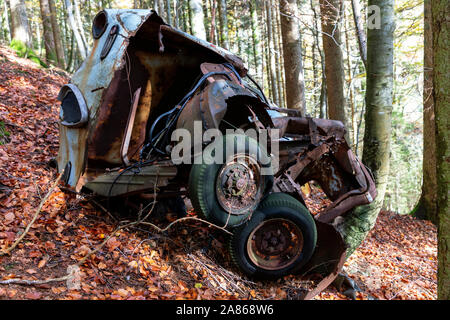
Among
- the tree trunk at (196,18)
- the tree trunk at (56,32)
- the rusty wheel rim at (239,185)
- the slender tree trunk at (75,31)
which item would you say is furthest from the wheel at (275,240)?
the tree trunk at (56,32)

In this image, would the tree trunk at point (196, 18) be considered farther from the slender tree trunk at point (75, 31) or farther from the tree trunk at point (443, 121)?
the slender tree trunk at point (75, 31)

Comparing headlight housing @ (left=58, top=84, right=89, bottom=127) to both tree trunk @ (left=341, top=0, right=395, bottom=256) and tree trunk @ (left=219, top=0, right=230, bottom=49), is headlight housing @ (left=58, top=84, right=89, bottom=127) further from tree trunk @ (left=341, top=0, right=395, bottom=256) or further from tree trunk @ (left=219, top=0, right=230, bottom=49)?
tree trunk @ (left=219, top=0, right=230, bottom=49)

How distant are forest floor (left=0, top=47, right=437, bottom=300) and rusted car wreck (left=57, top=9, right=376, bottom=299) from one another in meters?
0.37

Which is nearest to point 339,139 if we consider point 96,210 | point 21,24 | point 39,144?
point 96,210

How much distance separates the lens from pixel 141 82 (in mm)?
4457

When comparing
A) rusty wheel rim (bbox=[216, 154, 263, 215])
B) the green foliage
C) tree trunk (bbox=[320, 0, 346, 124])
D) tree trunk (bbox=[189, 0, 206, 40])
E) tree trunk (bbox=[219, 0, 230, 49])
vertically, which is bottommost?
rusty wheel rim (bbox=[216, 154, 263, 215])

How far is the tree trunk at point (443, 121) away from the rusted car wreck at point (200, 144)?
4.97 ft

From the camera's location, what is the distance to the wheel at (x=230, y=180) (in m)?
3.46

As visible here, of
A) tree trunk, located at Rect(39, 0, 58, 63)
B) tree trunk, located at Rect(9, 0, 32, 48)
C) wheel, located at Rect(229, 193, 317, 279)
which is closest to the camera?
wheel, located at Rect(229, 193, 317, 279)

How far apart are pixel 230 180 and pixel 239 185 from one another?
115mm

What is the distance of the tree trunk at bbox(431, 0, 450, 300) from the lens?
2689 millimetres

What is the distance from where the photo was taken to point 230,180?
360 cm

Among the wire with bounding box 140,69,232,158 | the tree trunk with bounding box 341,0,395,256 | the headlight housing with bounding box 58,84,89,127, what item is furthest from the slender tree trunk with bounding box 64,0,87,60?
the tree trunk with bounding box 341,0,395,256

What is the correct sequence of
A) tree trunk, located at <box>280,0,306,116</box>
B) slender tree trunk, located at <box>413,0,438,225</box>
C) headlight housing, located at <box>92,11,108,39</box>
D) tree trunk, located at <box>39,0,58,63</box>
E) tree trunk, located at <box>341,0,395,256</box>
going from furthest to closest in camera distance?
tree trunk, located at <box>39,0,58,63</box>
slender tree trunk, located at <box>413,0,438,225</box>
tree trunk, located at <box>280,0,306,116</box>
tree trunk, located at <box>341,0,395,256</box>
headlight housing, located at <box>92,11,108,39</box>
